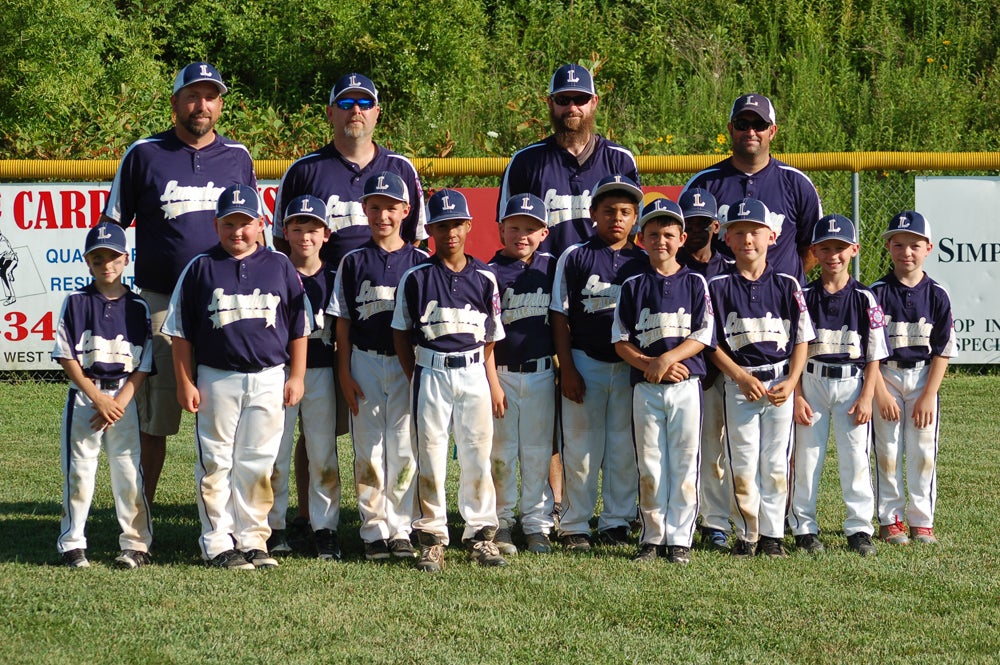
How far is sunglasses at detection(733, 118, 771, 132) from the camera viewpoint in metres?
6.27

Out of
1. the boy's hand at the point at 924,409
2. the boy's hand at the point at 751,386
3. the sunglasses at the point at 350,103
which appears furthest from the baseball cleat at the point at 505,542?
the sunglasses at the point at 350,103

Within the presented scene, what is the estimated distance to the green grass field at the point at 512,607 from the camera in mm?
4441

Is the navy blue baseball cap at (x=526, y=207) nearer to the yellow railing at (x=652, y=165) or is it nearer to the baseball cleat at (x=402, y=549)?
the baseball cleat at (x=402, y=549)

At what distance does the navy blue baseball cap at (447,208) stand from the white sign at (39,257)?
4.68 m

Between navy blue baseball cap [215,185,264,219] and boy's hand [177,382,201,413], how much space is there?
2.61 feet

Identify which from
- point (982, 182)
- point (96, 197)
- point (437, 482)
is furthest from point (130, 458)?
point (982, 182)

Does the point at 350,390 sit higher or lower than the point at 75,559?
higher

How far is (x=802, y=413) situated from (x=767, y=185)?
123 centimetres

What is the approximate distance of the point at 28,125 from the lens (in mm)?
12781

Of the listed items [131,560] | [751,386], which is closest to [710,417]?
[751,386]

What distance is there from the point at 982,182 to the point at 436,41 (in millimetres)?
7045

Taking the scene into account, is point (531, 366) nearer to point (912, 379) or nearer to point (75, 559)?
point (912, 379)

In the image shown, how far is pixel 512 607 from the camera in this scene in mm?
4977

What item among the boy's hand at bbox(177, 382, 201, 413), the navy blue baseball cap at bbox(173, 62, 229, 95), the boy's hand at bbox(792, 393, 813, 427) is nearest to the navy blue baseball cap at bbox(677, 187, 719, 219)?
the boy's hand at bbox(792, 393, 813, 427)
